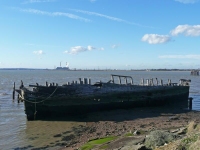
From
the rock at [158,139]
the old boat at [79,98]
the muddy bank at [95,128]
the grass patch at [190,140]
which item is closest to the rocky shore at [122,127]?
the muddy bank at [95,128]

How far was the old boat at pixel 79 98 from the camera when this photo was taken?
2062 cm

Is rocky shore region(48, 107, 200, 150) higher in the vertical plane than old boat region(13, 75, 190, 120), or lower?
lower

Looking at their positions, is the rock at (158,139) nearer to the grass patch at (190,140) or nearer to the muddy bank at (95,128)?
the grass patch at (190,140)

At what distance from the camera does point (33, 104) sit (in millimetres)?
20500

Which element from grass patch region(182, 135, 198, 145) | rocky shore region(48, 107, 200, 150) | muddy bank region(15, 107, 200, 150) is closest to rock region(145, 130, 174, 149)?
→ rocky shore region(48, 107, 200, 150)

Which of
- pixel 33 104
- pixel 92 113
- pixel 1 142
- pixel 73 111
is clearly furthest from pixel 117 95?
pixel 1 142

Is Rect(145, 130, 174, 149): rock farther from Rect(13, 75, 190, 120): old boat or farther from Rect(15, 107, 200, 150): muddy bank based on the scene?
Rect(13, 75, 190, 120): old boat

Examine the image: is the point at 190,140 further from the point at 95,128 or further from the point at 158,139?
the point at 95,128

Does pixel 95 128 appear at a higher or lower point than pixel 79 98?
lower

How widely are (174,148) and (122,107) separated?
17698 millimetres

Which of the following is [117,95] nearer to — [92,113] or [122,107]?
[122,107]

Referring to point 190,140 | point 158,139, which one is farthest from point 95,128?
point 190,140

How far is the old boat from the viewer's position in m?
20.6

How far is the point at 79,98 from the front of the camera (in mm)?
22016
